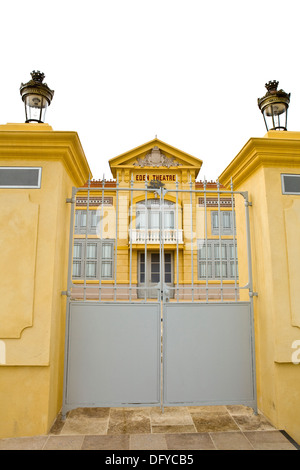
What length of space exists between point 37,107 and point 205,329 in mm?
3076

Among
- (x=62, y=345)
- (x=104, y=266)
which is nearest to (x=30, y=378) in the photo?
(x=62, y=345)

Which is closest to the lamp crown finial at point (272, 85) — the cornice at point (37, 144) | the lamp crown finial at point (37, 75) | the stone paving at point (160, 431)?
the cornice at point (37, 144)

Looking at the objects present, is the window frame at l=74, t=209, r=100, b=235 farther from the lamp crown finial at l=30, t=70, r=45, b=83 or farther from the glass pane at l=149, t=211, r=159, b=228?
the lamp crown finial at l=30, t=70, r=45, b=83

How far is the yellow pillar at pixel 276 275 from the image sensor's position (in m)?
2.92

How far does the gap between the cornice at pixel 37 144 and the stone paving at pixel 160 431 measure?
265cm

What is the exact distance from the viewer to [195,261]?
14.1m

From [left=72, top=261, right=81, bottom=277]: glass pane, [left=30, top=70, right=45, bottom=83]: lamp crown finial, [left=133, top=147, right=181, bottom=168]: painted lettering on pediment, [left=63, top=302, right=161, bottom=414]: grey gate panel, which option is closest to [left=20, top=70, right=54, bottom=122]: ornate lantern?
[left=30, top=70, right=45, bottom=83]: lamp crown finial

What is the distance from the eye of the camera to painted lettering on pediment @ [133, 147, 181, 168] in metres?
14.8

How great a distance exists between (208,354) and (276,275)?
1119mm

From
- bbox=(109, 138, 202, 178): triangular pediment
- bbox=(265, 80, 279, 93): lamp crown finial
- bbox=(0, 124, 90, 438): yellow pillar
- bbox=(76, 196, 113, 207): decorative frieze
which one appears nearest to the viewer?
bbox=(0, 124, 90, 438): yellow pillar

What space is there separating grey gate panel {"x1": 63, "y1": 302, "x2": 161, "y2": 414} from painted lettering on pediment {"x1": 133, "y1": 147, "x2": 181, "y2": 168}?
1230 cm

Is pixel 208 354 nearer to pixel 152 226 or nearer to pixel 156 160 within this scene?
pixel 152 226

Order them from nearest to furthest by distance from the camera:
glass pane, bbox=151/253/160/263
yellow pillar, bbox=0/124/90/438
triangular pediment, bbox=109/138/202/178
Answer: yellow pillar, bbox=0/124/90/438 < glass pane, bbox=151/253/160/263 < triangular pediment, bbox=109/138/202/178

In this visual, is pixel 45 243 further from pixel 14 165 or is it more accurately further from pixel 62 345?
pixel 62 345
